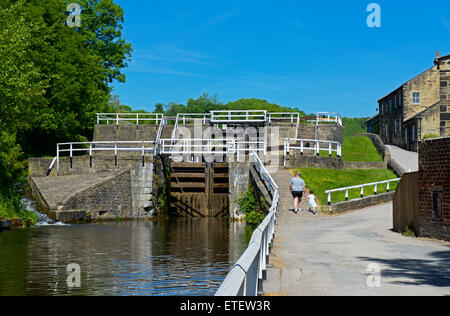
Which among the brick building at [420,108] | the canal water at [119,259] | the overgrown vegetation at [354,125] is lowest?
the canal water at [119,259]

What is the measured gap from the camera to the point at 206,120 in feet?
148

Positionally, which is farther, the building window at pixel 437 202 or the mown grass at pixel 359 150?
the mown grass at pixel 359 150

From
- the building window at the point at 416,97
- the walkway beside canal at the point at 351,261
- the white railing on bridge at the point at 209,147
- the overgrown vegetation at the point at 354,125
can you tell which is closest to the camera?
the walkway beside canal at the point at 351,261

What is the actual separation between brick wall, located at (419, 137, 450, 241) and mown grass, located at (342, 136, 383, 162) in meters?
27.2

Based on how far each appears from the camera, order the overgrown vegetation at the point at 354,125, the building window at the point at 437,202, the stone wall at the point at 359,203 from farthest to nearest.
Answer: the overgrown vegetation at the point at 354,125 < the stone wall at the point at 359,203 < the building window at the point at 437,202

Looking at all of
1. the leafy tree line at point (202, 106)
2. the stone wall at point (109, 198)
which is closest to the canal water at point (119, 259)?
the stone wall at point (109, 198)

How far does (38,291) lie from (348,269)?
19.8 ft

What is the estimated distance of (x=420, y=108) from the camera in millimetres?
54969

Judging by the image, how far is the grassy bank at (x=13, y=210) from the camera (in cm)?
2601

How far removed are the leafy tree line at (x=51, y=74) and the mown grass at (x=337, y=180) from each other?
48.0ft

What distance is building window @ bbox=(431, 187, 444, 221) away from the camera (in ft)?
47.5

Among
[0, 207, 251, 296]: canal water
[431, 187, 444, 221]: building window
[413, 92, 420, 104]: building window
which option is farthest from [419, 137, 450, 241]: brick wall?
[413, 92, 420, 104]: building window

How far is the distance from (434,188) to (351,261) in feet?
16.5

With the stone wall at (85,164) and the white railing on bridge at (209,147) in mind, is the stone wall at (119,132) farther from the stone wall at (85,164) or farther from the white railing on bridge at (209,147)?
the stone wall at (85,164)
